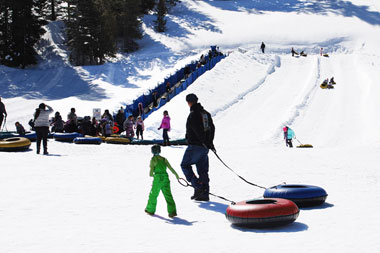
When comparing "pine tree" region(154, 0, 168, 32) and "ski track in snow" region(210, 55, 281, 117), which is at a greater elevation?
"pine tree" region(154, 0, 168, 32)

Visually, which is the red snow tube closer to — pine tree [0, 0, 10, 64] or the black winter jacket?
the black winter jacket

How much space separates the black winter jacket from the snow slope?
1.09 m

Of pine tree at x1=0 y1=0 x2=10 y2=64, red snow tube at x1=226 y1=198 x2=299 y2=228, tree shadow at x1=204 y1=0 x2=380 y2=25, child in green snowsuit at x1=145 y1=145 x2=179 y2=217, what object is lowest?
red snow tube at x1=226 y1=198 x2=299 y2=228

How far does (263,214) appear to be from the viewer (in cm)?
676

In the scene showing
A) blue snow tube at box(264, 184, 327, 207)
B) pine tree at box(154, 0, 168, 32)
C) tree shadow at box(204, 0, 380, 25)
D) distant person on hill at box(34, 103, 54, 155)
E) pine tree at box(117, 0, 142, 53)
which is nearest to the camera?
blue snow tube at box(264, 184, 327, 207)

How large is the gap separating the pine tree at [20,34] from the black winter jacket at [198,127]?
4875cm

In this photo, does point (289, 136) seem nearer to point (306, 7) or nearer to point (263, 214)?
point (263, 214)

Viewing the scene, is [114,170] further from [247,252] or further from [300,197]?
[247,252]

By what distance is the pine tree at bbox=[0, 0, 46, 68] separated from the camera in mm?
53406

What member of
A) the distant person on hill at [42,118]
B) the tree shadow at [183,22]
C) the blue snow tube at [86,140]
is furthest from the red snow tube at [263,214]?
the tree shadow at [183,22]

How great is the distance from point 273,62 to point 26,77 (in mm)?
23742

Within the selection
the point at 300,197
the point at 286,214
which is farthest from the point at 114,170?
the point at 286,214

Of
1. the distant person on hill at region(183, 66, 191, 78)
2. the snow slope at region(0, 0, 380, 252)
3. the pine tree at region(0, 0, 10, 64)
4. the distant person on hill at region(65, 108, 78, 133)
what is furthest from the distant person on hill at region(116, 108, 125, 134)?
the pine tree at region(0, 0, 10, 64)

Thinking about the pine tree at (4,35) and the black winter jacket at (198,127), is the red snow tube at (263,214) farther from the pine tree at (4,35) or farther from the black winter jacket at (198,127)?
the pine tree at (4,35)
